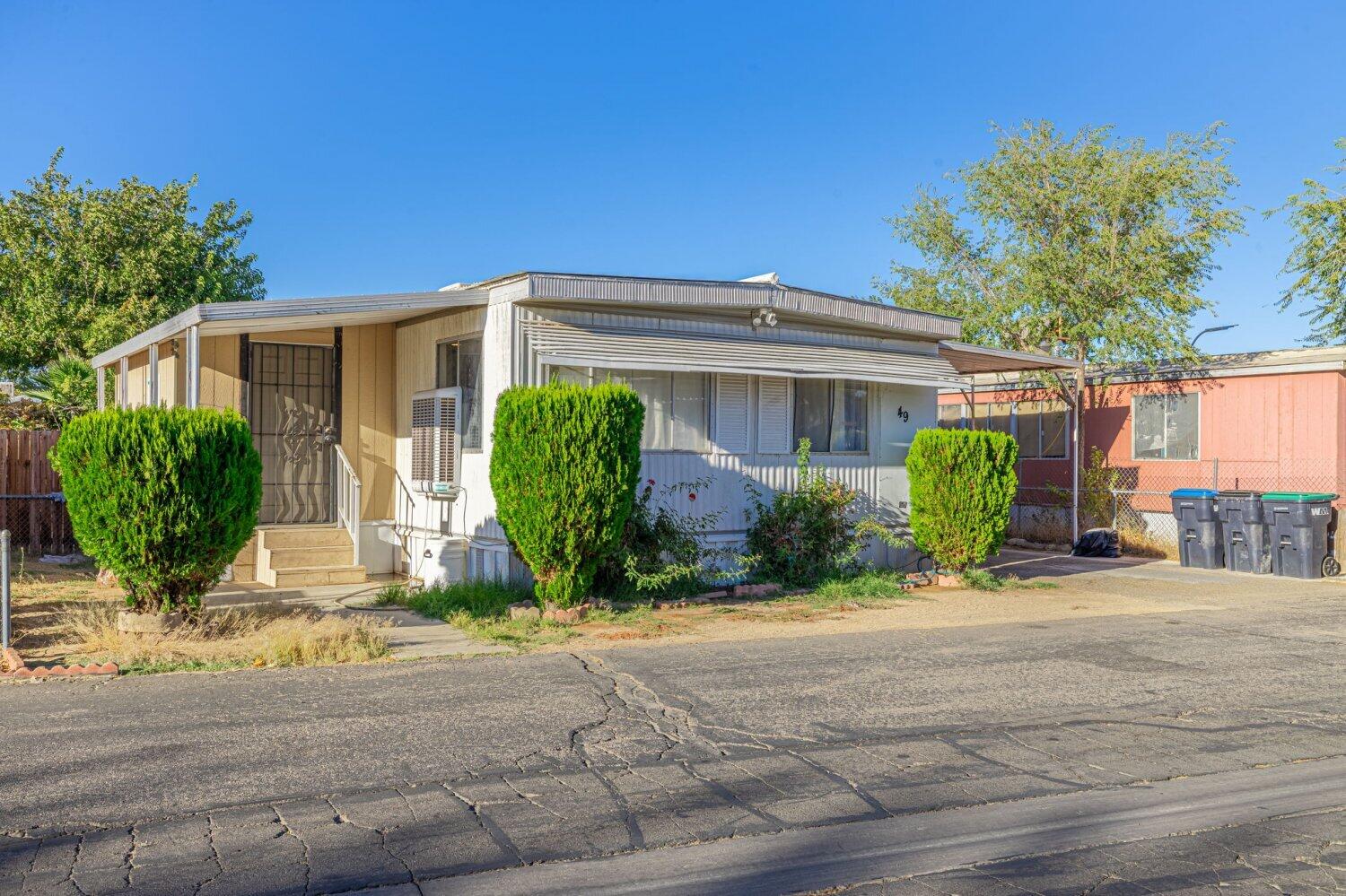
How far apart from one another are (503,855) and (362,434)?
921 cm

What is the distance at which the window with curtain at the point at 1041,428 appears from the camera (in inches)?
804

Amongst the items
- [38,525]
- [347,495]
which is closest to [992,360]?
[347,495]

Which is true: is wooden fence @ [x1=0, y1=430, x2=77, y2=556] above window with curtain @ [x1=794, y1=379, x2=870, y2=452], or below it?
below

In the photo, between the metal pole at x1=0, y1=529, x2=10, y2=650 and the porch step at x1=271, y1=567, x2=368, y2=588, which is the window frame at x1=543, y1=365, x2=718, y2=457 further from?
the metal pole at x1=0, y1=529, x2=10, y2=650

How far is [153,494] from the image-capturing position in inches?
327

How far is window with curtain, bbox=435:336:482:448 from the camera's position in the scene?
1171cm

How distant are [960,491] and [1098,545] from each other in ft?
19.7

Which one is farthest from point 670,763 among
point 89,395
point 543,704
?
point 89,395

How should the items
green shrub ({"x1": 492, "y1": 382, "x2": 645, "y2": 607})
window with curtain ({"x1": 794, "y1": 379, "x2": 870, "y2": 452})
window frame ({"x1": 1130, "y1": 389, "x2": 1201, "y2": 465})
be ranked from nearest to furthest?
green shrub ({"x1": 492, "y1": 382, "x2": 645, "y2": 607}) < window with curtain ({"x1": 794, "y1": 379, "x2": 870, "y2": 452}) < window frame ({"x1": 1130, "y1": 389, "x2": 1201, "y2": 465})

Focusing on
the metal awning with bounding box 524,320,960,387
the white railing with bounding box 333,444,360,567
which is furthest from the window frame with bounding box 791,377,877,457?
the white railing with bounding box 333,444,360,567

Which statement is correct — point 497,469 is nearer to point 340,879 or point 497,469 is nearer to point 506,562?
point 506,562

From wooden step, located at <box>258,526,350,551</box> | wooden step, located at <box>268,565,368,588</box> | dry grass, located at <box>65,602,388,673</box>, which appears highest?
wooden step, located at <box>258,526,350,551</box>

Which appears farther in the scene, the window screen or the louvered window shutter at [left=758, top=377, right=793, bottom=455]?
the window screen

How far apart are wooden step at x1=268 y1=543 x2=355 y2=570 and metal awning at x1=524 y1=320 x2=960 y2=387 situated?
341 centimetres
